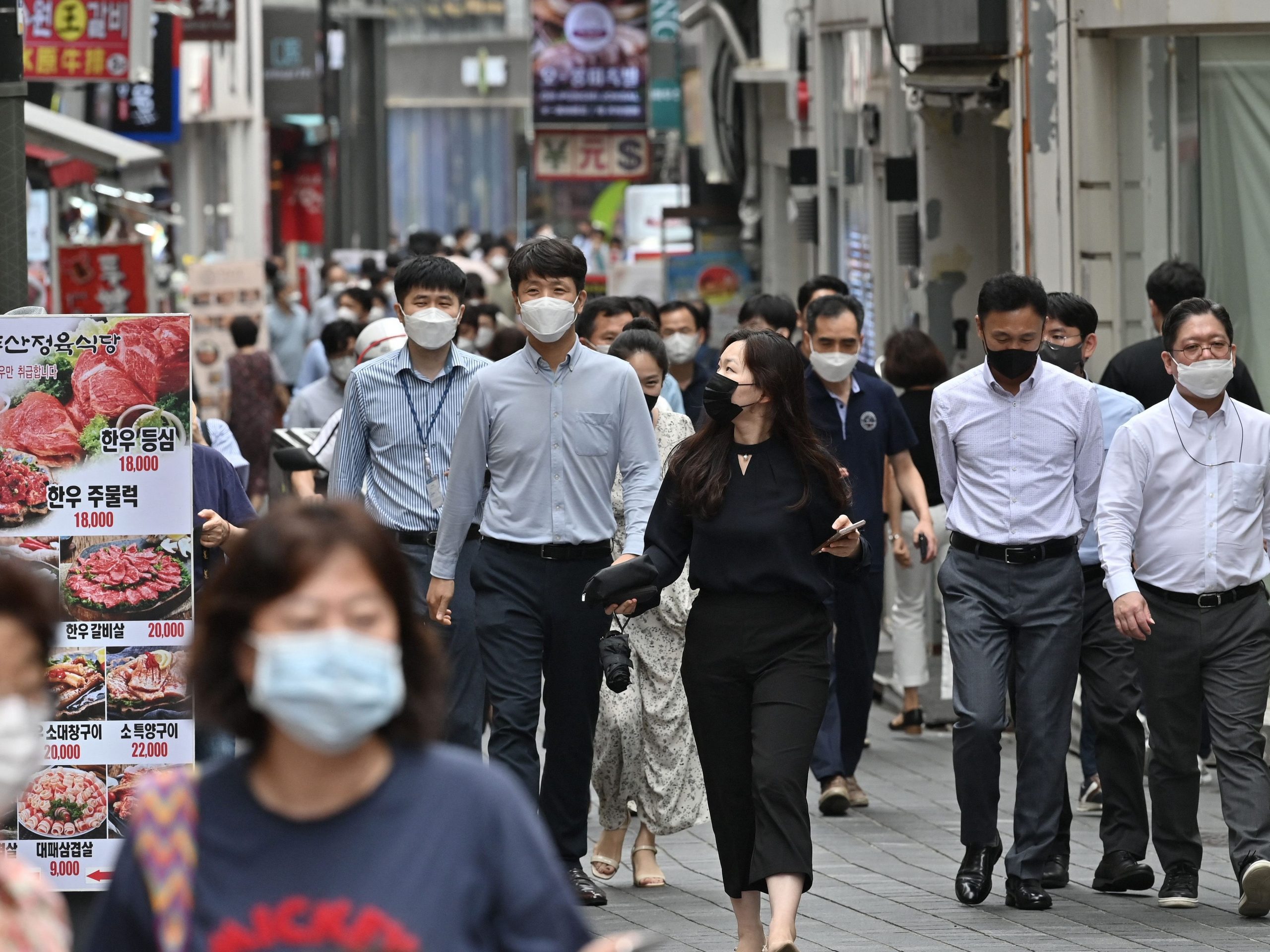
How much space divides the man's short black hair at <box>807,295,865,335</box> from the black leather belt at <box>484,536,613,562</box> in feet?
8.54

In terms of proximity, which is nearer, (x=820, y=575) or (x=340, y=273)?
(x=820, y=575)

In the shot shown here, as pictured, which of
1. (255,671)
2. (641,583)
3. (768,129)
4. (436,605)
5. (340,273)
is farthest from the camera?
(340,273)

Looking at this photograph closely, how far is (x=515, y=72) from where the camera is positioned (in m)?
80.0

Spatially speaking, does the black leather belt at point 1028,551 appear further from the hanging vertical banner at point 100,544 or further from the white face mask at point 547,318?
the hanging vertical banner at point 100,544

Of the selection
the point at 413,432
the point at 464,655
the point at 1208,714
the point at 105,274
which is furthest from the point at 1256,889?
the point at 105,274

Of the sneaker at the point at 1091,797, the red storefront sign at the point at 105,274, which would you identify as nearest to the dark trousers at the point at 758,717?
the sneaker at the point at 1091,797

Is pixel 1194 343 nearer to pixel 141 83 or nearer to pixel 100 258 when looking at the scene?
pixel 100 258

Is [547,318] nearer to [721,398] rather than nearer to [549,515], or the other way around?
[549,515]

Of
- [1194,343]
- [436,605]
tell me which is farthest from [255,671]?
[1194,343]

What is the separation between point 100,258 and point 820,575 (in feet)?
47.5

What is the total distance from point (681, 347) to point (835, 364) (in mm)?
2186

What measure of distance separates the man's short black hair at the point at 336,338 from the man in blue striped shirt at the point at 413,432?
4604 mm

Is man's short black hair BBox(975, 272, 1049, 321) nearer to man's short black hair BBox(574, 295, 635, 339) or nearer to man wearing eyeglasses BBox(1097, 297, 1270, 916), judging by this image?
man wearing eyeglasses BBox(1097, 297, 1270, 916)

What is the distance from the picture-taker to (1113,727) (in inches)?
309
